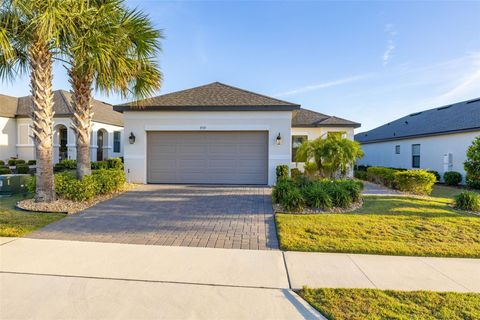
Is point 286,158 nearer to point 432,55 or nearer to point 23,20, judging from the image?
point 432,55

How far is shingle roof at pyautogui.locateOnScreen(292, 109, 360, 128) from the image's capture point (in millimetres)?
15359

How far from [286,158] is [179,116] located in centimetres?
553

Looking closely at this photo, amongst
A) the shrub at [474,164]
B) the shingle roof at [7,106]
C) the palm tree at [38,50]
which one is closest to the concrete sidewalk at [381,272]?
the shrub at [474,164]

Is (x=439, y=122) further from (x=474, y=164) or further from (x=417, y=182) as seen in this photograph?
(x=474, y=164)

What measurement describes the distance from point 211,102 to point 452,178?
14.2 meters

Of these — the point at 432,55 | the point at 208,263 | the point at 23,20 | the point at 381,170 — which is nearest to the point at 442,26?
the point at 432,55

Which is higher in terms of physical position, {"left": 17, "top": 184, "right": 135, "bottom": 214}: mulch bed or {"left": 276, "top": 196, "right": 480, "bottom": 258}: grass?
{"left": 17, "top": 184, "right": 135, "bottom": 214}: mulch bed

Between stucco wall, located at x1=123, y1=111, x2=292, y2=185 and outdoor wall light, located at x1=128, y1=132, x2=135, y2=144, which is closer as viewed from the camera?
stucco wall, located at x1=123, y1=111, x2=292, y2=185

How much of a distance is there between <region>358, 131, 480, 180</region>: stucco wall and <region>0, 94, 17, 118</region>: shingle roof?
30386 millimetres

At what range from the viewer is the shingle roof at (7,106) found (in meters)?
18.2

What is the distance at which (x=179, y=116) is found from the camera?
1153cm

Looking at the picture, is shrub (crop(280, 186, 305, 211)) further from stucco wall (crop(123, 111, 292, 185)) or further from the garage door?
→ the garage door

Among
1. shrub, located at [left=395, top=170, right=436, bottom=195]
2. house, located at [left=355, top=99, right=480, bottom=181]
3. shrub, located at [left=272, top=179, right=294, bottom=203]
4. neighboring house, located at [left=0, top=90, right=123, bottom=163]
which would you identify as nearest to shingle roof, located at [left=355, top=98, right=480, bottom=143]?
house, located at [left=355, top=99, right=480, bottom=181]

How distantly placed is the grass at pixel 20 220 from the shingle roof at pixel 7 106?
16173mm
